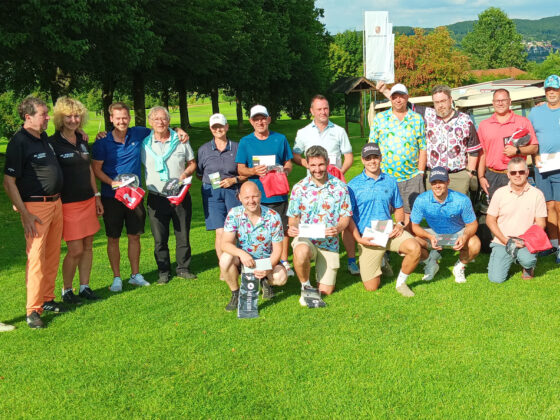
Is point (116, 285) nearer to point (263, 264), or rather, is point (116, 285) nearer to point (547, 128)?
point (263, 264)

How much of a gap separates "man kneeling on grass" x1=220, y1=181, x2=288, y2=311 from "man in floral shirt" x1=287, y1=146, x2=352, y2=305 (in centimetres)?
29

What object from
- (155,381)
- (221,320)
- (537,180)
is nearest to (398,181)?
(537,180)

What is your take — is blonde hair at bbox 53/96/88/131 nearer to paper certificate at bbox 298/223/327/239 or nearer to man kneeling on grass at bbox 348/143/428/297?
paper certificate at bbox 298/223/327/239

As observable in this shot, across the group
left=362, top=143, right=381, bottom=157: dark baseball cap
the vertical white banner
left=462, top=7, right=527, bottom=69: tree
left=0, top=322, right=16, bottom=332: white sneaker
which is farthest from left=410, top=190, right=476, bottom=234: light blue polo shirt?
left=462, top=7, right=527, bottom=69: tree

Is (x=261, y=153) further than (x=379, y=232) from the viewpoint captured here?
Yes

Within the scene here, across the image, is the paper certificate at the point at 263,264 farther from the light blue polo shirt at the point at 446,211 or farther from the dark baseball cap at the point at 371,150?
the light blue polo shirt at the point at 446,211

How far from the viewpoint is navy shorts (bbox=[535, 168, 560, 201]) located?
745cm

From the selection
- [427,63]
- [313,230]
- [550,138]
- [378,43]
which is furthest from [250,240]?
[427,63]

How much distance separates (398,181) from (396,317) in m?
2.22

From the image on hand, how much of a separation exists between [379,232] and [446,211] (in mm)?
911

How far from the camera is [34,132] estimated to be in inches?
226

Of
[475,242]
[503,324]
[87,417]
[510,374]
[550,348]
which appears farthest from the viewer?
[475,242]

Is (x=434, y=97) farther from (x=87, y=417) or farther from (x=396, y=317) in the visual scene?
(x=87, y=417)

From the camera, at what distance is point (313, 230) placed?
6344 mm
